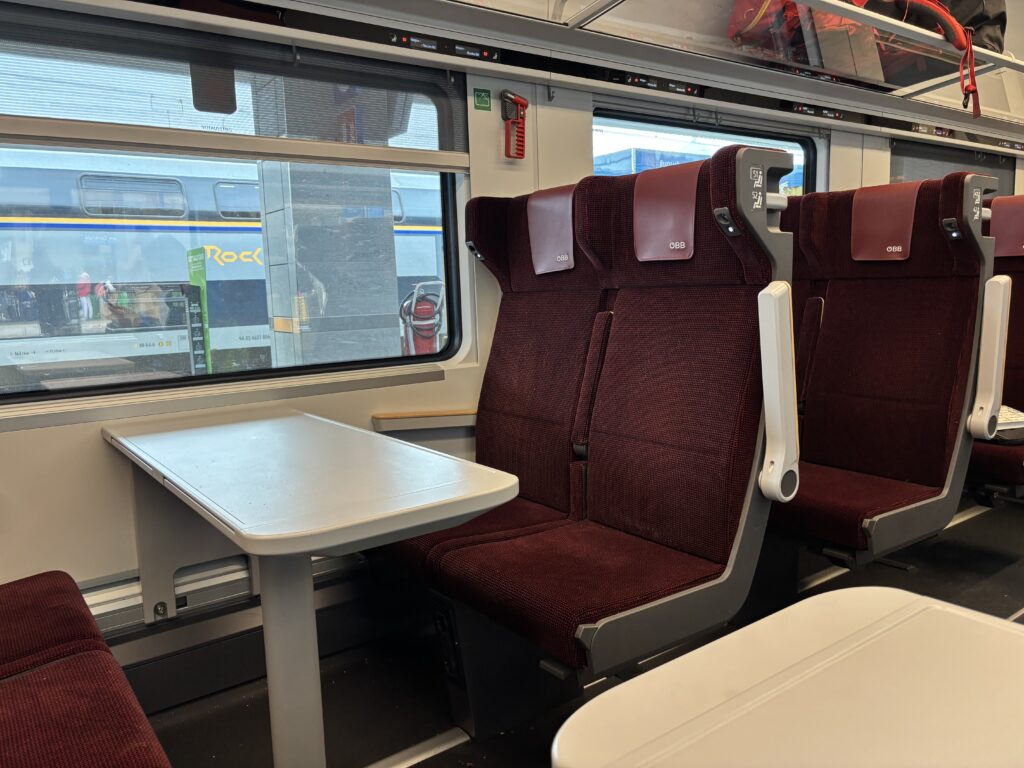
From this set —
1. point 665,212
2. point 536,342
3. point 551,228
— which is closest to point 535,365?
point 536,342

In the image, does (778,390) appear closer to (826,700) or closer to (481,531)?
(481,531)

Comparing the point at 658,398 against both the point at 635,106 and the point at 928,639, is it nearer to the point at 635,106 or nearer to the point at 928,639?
the point at 928,639

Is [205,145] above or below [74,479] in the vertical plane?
above

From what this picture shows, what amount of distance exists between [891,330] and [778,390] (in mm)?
1122

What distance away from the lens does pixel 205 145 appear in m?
2.39

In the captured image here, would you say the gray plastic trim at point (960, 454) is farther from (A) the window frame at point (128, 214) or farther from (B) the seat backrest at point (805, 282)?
(A) the window frame at point (128, 214)

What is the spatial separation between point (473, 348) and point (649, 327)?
3.26 feet

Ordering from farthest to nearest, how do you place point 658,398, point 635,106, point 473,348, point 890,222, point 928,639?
point 635,106 → point 473,348 → point 890,222 → point 658,398 → point 928,639

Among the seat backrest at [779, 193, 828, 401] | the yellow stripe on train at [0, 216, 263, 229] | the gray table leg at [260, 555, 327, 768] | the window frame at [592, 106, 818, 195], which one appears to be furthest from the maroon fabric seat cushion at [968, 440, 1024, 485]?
the yellow stripe on train at [0, 216, 263, 229]

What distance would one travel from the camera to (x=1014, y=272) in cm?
345

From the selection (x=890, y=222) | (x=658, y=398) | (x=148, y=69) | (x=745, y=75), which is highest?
(x=745, y=75)

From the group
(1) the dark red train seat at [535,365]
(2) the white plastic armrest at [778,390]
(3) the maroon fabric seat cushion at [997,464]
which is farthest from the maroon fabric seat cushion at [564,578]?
(3) the maroon fabric seat cushion at [997,464]

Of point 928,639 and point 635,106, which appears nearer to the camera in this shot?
point 928,639

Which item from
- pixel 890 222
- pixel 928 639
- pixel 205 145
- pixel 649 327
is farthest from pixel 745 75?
pixel 928 639
